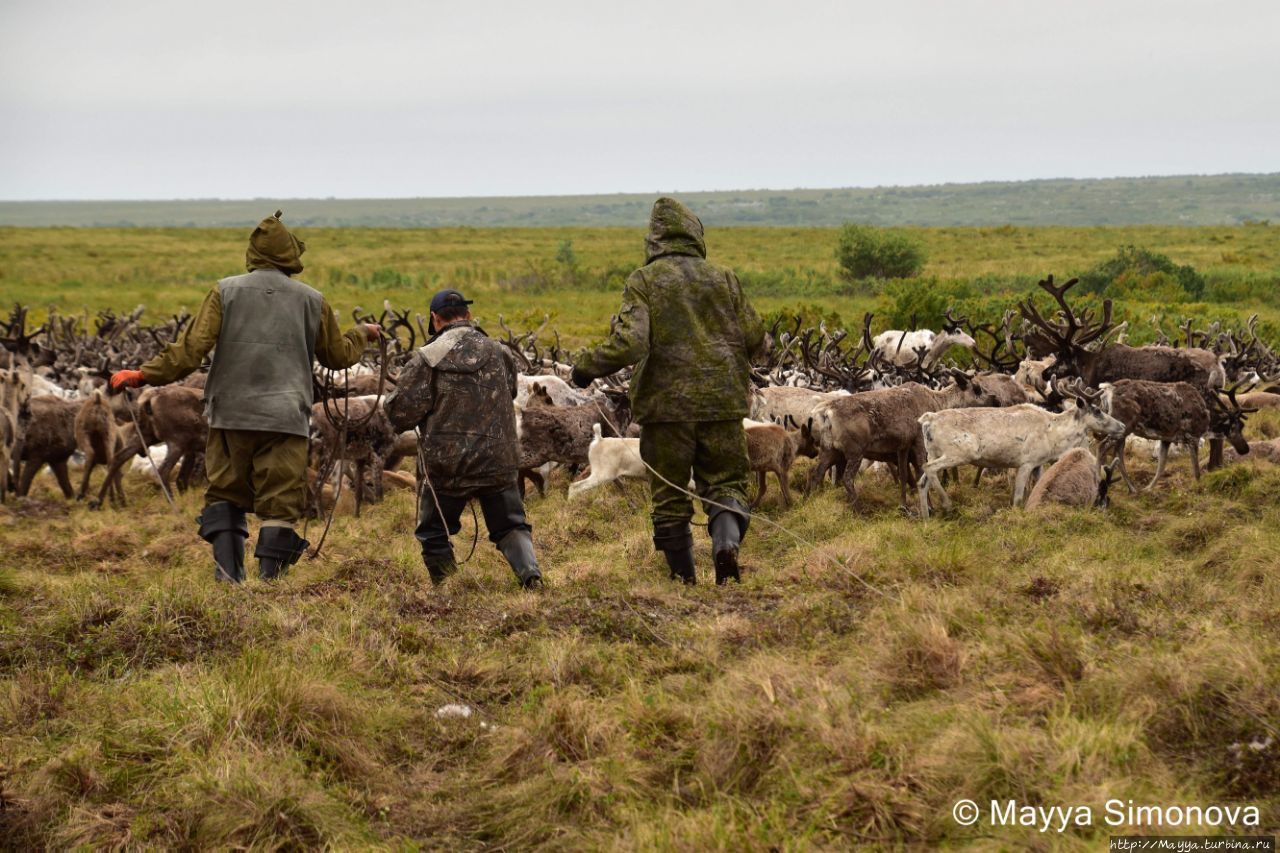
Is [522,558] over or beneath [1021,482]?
over

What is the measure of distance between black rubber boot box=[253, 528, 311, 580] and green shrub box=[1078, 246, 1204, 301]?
30.9 metres

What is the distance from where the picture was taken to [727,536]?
725cm

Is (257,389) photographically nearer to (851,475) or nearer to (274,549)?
(274,549)

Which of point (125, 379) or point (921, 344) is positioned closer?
point (125, 379)

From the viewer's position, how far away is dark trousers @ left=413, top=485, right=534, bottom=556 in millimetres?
7332

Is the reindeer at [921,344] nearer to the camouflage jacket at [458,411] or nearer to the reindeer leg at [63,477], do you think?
the camouflage jacket at [458,411]

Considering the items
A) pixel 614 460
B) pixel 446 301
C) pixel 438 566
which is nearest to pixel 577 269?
pixel 614 460

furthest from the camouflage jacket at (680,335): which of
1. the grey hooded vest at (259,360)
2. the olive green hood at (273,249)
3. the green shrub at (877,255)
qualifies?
the green shrub at (877,255)

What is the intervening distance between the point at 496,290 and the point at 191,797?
42258 mm

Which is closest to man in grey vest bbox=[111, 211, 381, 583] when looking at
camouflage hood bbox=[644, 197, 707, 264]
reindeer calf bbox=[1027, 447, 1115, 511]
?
camouflage hood bbox=[644, 197, 707, 264]

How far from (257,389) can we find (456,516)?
4.57 feet

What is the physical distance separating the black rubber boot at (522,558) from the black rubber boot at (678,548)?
2.61 feet

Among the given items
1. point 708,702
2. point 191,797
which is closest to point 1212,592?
point 708,702

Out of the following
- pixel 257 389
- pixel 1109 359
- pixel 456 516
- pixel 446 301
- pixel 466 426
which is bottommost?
pixel 1109 359
